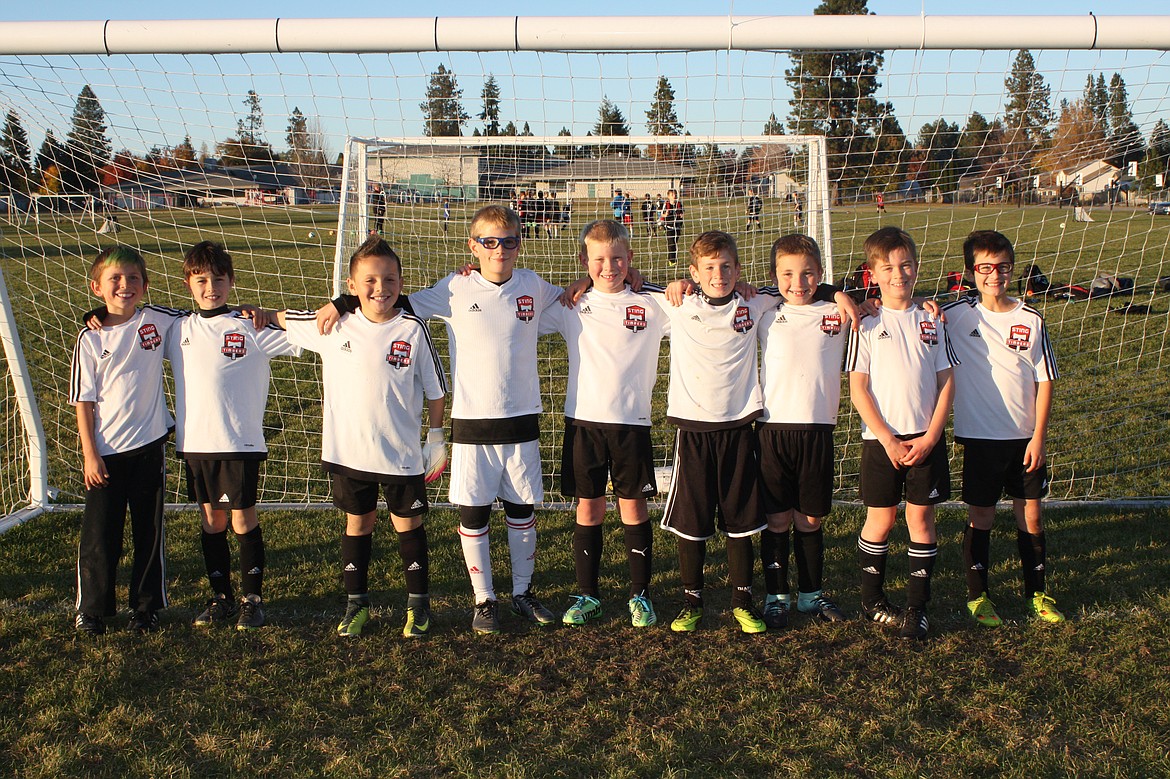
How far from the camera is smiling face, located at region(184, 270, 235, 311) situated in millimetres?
3717

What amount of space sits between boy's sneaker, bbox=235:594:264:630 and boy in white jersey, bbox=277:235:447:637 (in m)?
0.39

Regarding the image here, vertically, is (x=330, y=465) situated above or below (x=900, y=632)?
above

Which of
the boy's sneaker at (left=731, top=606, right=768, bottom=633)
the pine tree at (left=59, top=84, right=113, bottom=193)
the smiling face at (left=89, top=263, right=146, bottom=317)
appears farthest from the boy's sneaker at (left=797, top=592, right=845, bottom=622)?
the pine tree at (left=59, top=84, right=113, bottom=193)

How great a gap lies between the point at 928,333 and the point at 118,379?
342 centimetres

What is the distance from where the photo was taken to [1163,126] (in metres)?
5.12

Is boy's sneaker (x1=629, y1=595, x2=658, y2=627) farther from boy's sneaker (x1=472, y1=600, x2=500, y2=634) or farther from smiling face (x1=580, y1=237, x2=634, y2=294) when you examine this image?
smiling face (x1=580, y1=237, x2=634, y2=294)

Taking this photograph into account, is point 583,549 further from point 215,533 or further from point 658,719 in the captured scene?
point 215,533

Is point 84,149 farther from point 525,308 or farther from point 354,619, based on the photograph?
point 354,619

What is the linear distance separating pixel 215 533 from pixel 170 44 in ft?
7.43

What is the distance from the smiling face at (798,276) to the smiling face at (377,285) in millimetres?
1587

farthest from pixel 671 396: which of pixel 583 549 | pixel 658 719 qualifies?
pixel 658 719

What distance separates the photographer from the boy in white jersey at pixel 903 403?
3.63 meters

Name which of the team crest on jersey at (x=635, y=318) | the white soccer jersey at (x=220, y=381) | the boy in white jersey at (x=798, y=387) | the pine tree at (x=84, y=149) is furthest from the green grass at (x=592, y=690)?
the pine tree at (x=84, y=149)

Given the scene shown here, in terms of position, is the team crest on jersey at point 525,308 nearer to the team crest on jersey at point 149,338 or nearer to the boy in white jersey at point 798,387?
the boy in white jersey at point 798,387
